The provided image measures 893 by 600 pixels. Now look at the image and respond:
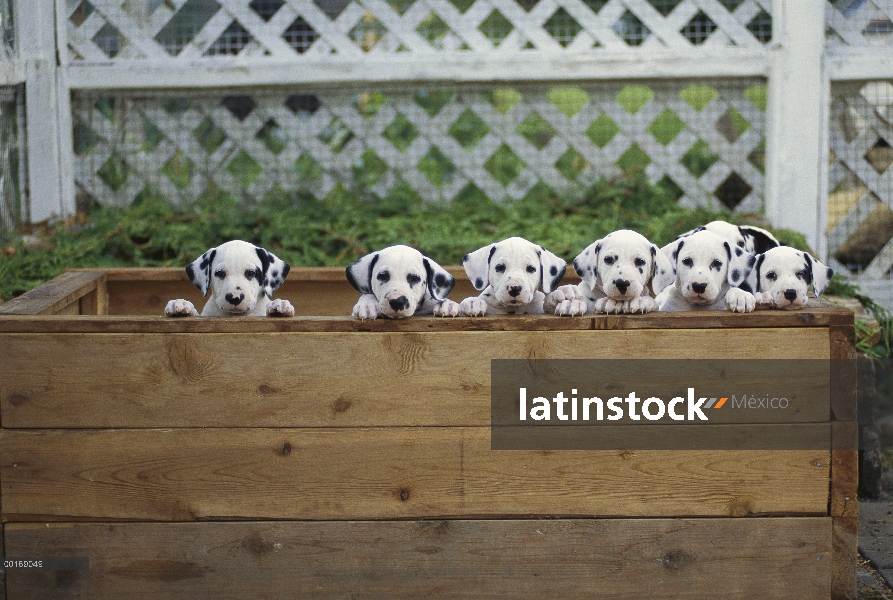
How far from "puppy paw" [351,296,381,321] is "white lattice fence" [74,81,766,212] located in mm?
3606

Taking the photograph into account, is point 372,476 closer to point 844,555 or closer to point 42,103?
point 844,555

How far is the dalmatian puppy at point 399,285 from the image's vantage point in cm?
306

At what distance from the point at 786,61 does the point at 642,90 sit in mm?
1378

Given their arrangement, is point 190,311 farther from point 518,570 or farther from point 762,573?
point 762,573

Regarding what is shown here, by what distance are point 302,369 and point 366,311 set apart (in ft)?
0.94

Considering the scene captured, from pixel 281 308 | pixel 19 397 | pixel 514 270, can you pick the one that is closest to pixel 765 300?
pixel 514 270

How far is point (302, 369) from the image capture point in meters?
3.03

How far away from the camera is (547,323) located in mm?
3002

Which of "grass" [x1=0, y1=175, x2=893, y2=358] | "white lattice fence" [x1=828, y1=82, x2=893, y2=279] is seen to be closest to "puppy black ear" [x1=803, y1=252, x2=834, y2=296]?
"grass" [x1=0, y1=175, x2=893, y2=358]

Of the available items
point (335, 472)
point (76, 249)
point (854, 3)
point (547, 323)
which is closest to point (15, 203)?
point (76, 249)

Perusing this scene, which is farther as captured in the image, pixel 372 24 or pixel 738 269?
pixel 372 24

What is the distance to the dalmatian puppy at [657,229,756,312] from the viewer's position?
3.32 m

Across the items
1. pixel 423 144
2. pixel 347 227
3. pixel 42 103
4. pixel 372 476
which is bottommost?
pixel 372 476

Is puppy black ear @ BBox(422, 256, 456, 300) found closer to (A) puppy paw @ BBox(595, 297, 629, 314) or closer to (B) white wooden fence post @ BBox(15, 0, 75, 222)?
(A) puppy paw @ BBox(595, 297, 629, 314)
